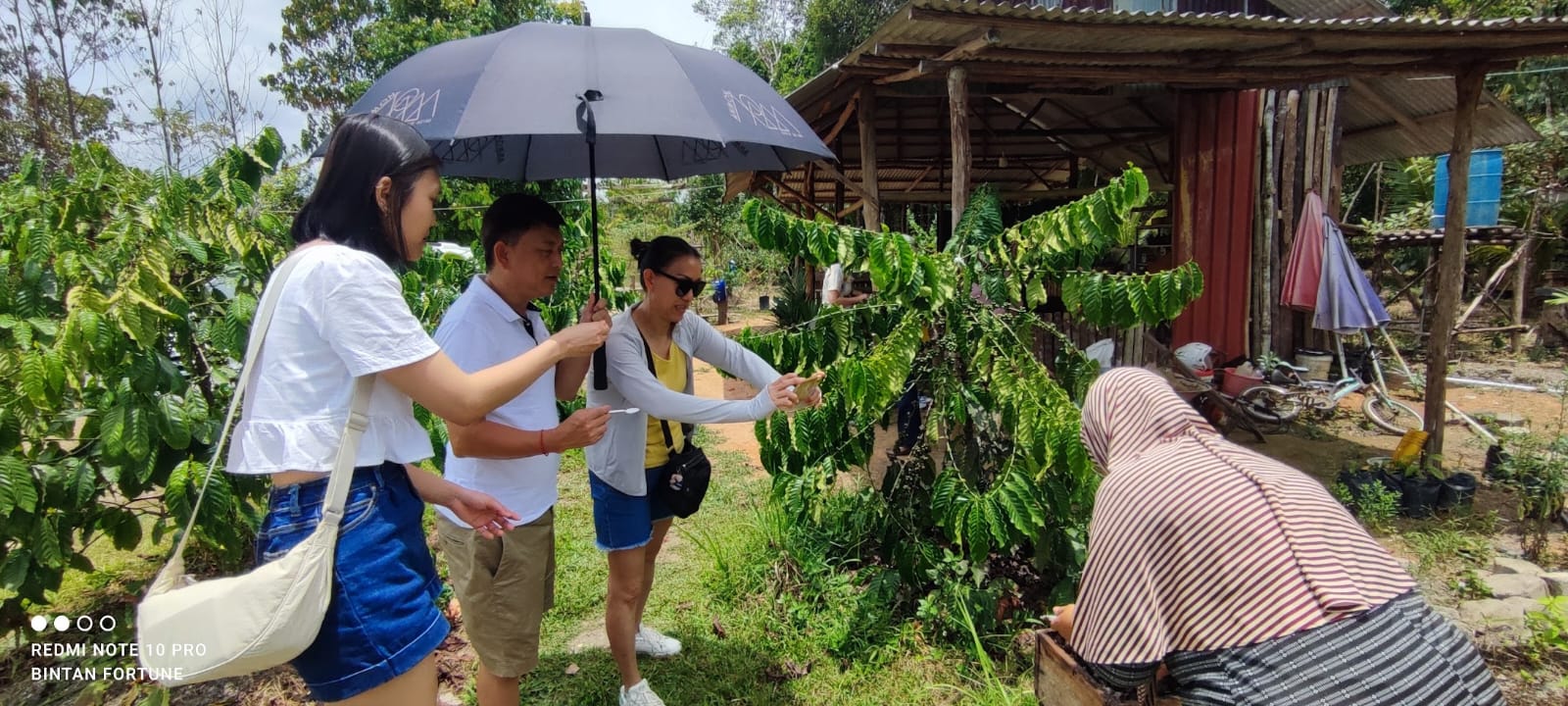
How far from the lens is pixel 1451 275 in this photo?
521cm

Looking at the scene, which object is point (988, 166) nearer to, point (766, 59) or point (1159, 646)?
point (1159, 646)

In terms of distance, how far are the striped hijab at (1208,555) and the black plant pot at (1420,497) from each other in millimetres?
4104

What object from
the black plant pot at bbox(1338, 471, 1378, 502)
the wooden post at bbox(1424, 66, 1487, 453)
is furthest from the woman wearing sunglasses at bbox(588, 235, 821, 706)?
the wooden post at bbox(1424, 66, 1487, 453)

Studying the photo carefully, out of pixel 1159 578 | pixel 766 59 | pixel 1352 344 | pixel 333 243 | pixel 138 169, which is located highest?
pixel 766 59

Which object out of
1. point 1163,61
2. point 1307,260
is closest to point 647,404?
point 1163,61

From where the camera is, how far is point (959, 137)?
14.5ft

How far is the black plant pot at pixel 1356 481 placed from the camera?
4949 mm

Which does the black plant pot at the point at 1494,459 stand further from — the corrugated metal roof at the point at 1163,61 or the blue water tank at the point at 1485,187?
the blue water tank at the point at 1485,187

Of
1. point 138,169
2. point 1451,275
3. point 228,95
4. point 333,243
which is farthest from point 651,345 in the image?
point 228,95

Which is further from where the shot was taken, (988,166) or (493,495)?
(988,166)

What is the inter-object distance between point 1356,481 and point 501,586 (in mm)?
5359

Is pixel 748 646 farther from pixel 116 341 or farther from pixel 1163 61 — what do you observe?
pixel 1163 61

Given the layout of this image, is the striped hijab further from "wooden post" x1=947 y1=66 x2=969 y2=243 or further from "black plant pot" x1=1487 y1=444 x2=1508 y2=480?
"black plant pot" x1=1487 y1=444 x2=1508 y2=480

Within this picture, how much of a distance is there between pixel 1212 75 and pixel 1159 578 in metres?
4.65
